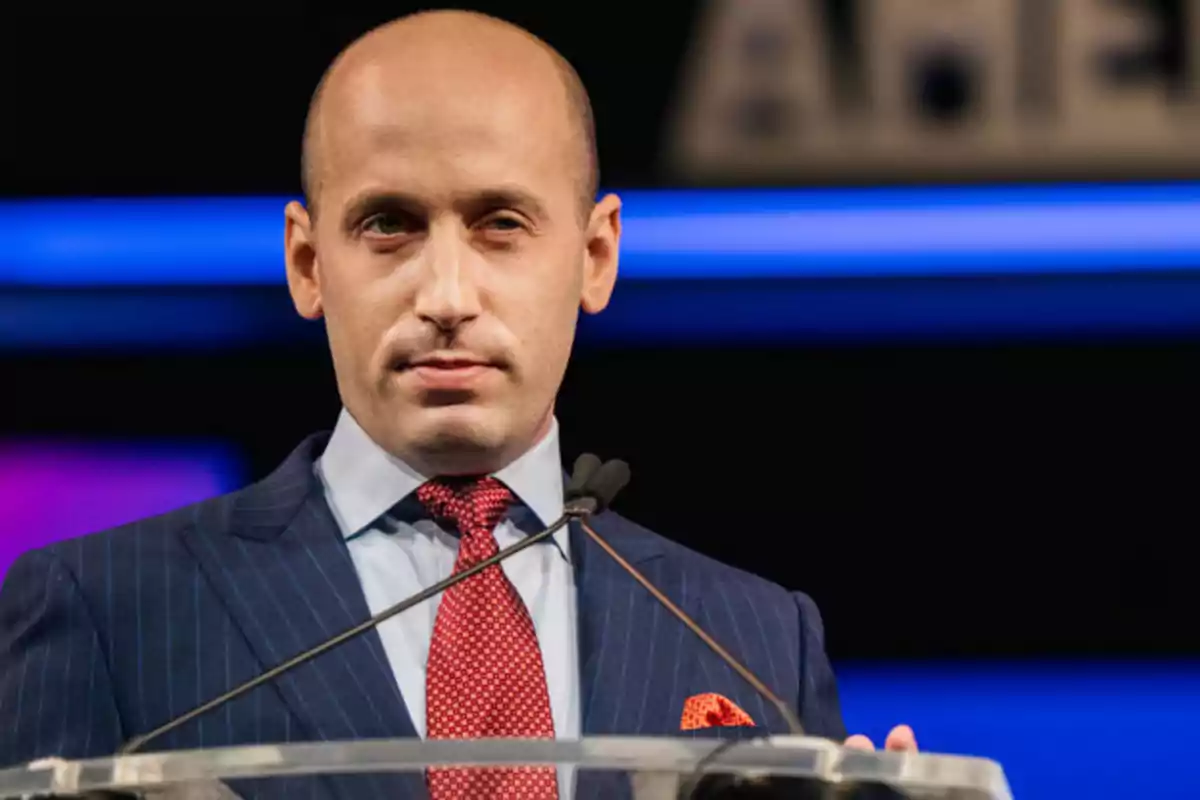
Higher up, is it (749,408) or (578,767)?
(749,408)

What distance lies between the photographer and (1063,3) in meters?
2.82

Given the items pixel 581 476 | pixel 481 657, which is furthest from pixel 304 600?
pixel 581 476

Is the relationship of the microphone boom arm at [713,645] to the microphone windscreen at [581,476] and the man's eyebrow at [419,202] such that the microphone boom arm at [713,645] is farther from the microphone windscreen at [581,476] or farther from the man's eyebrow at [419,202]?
the man's eyebrow at [419,202]

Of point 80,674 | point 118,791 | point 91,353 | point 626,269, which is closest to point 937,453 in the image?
point 626,269

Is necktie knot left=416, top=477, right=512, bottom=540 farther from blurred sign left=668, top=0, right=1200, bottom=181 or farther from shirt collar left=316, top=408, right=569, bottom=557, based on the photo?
blurred sign left=668, top=0, right=1200, bottom=181

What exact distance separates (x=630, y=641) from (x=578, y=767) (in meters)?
0.52

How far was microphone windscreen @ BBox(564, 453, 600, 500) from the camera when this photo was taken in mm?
1602

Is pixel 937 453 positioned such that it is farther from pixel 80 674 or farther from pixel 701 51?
pixel 80 674

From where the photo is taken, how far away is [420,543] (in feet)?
5.73

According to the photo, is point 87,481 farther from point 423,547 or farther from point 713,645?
point 713,645

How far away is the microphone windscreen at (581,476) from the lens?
1602 mm

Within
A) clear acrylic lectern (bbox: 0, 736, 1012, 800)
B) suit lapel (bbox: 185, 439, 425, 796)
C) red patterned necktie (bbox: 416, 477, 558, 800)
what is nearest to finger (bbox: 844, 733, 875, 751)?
clear acrylic lectern (bbox: 0, 736, 1012, 800)

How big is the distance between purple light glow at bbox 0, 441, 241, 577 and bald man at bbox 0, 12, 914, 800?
1.02m

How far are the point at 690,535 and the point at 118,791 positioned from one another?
1.69 m
